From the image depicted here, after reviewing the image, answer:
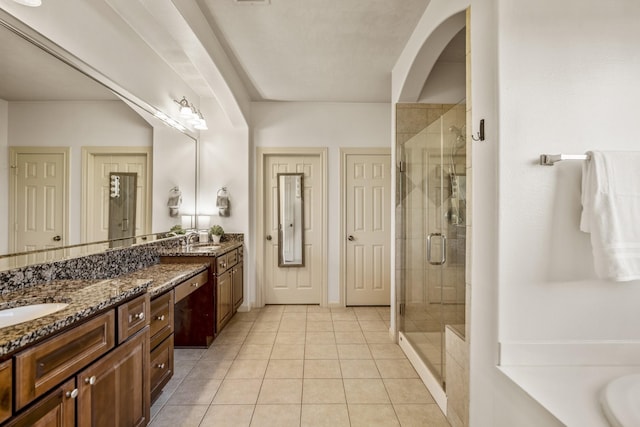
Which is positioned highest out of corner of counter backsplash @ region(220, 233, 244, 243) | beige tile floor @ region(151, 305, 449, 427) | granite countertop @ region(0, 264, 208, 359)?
corner of counter backsplash @ region(220, 233, 244, 243)

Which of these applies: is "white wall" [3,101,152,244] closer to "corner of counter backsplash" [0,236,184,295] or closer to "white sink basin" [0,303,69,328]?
"corner of counter backsplash" [0,236,184,295]

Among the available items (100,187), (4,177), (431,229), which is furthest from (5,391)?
(431,229)

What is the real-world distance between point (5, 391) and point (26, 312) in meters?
0.51

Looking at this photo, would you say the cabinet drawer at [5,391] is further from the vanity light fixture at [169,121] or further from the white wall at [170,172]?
the vanity light fixture at [169,121]

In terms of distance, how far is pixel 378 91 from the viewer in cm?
387

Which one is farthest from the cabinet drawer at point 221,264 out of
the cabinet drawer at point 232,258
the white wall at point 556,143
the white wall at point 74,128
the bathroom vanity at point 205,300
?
the white wall at point 556,143

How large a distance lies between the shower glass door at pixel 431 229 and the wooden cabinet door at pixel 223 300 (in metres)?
1.81

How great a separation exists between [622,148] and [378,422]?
1.94 metres

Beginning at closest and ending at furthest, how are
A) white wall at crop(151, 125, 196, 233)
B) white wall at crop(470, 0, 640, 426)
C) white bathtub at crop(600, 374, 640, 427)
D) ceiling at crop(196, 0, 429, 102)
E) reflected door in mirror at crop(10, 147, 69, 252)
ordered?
white bathtub at crop(600, 374, 640, 427) < white wall at crop(470, 0, 640, 426) < reflected door in mirror at crop(10, 147, 69, 252) < ceiling at crop(196, 0, 429, 102) < white wall at crop(151, 125, 196, 233)

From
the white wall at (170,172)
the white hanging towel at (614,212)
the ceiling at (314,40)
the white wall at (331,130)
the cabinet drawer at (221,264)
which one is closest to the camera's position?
the white hanging towel at (614,212)

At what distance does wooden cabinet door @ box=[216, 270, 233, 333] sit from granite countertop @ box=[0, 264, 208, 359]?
3.07 ft

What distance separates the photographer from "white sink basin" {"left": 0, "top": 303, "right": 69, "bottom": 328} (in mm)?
1261

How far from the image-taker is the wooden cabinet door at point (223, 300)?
306 centimetres

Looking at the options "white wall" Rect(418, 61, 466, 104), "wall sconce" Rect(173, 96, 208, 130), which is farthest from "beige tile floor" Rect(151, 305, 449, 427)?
"white wall" Rect(418, 61, 466, 104)
